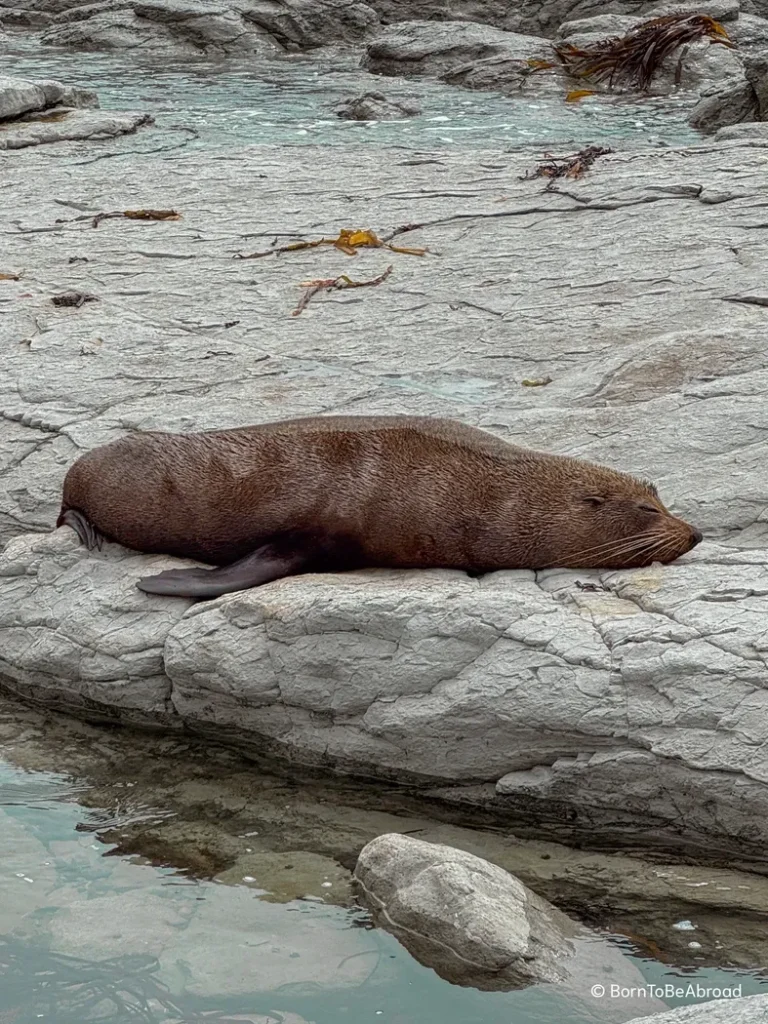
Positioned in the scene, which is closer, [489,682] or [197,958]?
[197,958]

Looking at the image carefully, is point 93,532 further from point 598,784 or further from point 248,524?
point 598,784

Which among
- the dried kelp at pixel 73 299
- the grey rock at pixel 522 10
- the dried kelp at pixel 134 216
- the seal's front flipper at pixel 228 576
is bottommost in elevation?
the grey rock at pixel 522 10

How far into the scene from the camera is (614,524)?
20.0ft

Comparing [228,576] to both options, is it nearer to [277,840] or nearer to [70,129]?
[277,840]

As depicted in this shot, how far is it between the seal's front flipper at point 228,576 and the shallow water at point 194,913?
2.03 feet

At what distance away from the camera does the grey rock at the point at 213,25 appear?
21.6 m

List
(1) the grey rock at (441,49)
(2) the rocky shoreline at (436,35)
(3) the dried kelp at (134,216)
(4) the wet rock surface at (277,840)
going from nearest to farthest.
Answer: (4) the wet rock surface at (277,840) < (3) the dried kelp at (134,216) < (2) the rocky shoreline at (436,35) < (1) the grey rock at (441,49)

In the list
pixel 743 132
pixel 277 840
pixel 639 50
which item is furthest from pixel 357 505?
pixel 639 50

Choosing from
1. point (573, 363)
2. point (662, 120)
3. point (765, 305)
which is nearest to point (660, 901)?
point (573, 363)

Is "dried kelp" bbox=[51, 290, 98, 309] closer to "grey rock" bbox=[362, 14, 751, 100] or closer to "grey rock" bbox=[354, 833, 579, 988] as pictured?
"grey rock" bbox=[354, 833, 579, 988]

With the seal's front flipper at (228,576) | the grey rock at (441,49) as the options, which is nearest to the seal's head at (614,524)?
the seal's front flipper at (228,576)

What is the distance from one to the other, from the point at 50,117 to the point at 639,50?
714cm

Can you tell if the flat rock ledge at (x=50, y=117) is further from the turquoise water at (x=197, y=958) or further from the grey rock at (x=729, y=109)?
the turquoise water at (x=197, y=958)

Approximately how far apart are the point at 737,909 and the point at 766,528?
1858 millimetres
